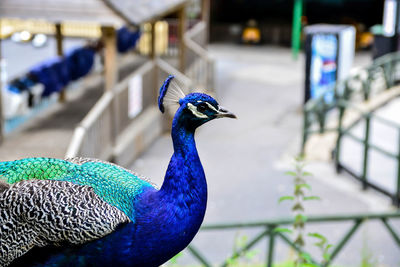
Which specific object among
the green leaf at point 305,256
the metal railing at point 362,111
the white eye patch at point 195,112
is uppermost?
the white eye patch at point 195,112

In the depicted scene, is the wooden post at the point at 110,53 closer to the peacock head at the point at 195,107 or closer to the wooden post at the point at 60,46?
the wooden post at the point at 60,46

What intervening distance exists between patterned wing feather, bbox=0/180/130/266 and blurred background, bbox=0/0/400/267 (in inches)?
72.2

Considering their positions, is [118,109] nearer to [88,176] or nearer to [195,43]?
[195,43]

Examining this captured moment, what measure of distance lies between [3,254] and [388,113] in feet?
38.5

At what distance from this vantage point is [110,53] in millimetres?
10469

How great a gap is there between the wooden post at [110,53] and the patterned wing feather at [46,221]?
7365mm

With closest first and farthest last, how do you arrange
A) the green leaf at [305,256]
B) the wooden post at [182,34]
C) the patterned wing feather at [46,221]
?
1. the patterned wing feather at [46,221]
2. the green leaf at [305,256]
3. the wooden post at [182,34]

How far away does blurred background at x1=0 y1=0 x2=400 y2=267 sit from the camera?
28.1 feet

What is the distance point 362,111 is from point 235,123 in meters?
4.63

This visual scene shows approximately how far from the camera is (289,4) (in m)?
26.3

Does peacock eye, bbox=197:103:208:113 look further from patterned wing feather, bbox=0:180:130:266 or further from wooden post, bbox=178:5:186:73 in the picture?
wooden post, bbox=178:5:186:73

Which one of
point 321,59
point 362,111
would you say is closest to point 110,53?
point 362,111

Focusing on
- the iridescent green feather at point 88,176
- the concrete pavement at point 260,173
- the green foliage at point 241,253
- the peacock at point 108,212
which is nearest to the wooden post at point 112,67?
the concrete pavement at point 260,173

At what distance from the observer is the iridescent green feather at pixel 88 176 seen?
3.07 m
